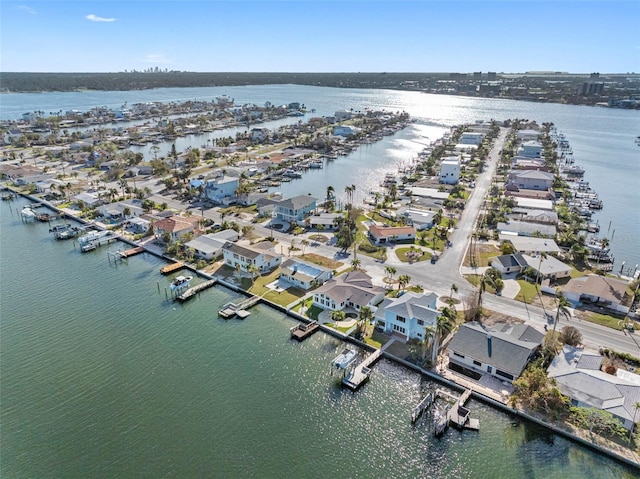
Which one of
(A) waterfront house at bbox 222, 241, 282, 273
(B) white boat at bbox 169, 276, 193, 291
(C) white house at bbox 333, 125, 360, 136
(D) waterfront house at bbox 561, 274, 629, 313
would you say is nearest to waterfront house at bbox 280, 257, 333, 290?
(A) waterfront house at bbox 222, 241, 282, 273

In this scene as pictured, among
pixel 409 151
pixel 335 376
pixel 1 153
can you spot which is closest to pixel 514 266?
pixel 335 376

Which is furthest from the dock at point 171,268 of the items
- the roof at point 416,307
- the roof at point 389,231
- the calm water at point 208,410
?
the roof at point 416,307

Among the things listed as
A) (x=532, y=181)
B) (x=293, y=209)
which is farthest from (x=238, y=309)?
(x=532, y=181)

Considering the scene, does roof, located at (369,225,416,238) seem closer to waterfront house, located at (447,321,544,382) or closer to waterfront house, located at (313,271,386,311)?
waterfront house, located at (313,271,386,311)

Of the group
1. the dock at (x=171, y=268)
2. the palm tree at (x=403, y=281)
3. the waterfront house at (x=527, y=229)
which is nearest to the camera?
the palm tree at (x=403, y=281)

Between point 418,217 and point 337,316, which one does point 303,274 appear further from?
point 418,217

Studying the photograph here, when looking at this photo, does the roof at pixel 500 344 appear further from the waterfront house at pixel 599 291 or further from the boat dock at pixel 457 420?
the waterfront house at pixel 599 291
